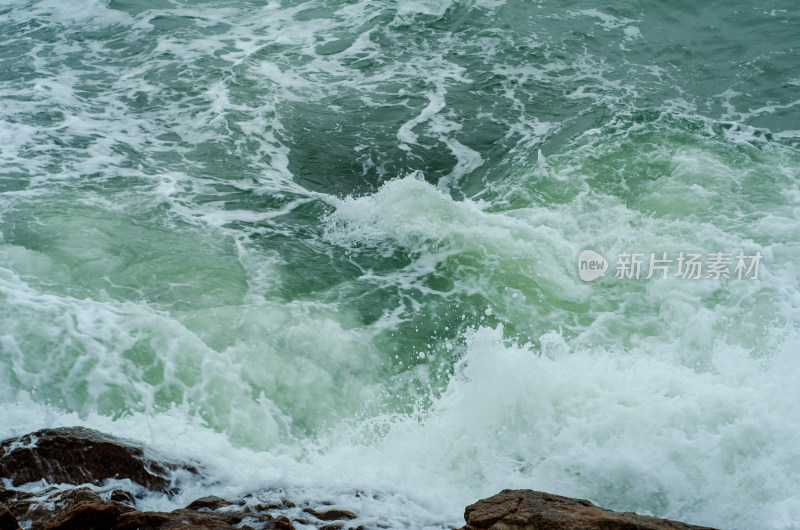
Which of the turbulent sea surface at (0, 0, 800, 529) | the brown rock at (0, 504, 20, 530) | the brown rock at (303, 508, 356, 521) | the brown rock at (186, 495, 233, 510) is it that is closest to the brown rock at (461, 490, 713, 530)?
the turbulent sea surface at (0, 0, 800, 529)

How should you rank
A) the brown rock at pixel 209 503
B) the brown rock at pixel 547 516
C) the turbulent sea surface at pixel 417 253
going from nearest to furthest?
the brown rock at pixel 547 516
the brown rock at pixel 209 503
the turbulent sea surface at pixel 417 253

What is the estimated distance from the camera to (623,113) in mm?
11133

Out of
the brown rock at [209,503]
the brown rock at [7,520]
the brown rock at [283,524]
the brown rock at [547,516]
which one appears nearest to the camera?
the brown rock at [7,520]

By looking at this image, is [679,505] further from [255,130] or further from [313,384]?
[255,130]

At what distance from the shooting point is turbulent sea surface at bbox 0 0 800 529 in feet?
17.9

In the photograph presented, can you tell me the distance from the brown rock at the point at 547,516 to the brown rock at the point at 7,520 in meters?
2.52

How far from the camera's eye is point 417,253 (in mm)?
8430

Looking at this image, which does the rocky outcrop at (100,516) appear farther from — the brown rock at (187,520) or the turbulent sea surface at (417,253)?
the turbulent sea surface at (417,253)

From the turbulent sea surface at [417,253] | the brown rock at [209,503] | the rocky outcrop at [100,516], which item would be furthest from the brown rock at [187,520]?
the turbulent sea surface at [417,253]

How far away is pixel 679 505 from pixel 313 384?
3.38 m

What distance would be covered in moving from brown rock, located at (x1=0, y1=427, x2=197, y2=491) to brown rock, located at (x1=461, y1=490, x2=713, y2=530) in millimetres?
2262

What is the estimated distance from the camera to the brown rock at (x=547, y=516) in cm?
366

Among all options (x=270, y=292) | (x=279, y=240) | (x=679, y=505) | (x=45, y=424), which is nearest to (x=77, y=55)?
(x=279, y=240)

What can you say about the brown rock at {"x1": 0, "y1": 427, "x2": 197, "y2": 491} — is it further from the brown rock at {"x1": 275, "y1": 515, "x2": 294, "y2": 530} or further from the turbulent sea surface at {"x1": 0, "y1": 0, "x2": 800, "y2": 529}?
the brown rock at {"x1": 275, "y1": 515, "x2": 294, "y2": 530}
